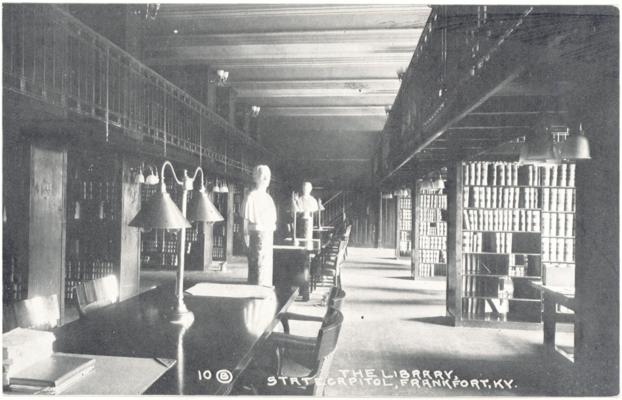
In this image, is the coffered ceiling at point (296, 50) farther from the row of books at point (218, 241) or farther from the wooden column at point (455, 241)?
the row of books at point (218, 241)

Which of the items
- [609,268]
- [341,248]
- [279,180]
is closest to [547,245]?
[341,248]

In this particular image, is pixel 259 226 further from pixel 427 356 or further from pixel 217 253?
pixel 217 253

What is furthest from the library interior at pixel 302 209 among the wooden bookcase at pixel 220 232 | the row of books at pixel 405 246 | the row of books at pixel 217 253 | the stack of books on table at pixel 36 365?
the row of books at pixel 405 246

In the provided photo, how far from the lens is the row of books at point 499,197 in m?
6.48

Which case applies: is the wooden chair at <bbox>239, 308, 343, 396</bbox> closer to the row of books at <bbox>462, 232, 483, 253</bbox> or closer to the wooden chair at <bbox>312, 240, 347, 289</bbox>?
the row of books at <bbox>462, 232, 483, 253</bbox>

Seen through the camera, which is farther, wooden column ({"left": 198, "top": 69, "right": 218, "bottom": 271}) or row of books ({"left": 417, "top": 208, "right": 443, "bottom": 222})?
row of books ({"left": 417, "top": 208, "right": 443, "bottom": 222})

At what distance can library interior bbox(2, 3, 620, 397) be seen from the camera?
2.35m

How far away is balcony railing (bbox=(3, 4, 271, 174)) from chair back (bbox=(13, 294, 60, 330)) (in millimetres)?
1737

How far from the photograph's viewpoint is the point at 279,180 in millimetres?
16062

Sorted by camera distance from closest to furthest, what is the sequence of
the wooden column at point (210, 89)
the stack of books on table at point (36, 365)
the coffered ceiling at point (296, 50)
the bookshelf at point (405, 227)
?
the stack of books on table at point (36, 365), the coffered ceiling at point (296, 50), the wooden column at point (210, 89), the bookshelf at point (405, 227)

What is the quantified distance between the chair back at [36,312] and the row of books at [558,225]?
579 centimetres

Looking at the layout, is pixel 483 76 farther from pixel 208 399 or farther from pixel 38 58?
pixel 38 58

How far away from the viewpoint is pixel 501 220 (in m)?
6.55

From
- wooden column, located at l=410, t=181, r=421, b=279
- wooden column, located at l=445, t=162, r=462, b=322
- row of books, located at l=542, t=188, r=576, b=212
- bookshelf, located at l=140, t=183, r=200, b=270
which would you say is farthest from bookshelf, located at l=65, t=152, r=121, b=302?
wooden column, located at l=410, t=181, r=421, b=279
